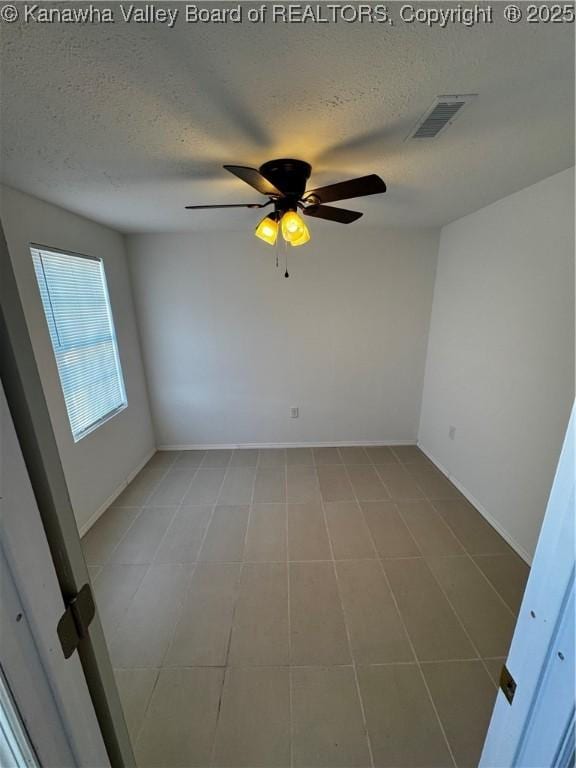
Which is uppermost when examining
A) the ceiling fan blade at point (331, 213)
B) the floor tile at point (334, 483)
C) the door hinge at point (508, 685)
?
the ceiling fan blade at point (331, 213)

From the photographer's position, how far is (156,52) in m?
0.87

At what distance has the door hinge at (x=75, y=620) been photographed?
0.55m

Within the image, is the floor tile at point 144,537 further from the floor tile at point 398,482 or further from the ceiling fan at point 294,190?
the ceiling fan at point 294,190

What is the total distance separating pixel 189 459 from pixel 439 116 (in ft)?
11.1

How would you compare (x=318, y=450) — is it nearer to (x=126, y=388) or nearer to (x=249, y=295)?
(x=249, y=295)

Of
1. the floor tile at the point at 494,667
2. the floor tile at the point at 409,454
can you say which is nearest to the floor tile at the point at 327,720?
the floor tile at the point at 494,667

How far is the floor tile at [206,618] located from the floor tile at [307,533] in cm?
43

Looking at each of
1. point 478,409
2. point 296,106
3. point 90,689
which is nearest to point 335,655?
point 90,689

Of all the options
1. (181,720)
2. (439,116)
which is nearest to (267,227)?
(439,116)

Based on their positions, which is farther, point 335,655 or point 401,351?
point 401,351

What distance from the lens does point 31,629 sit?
48cm

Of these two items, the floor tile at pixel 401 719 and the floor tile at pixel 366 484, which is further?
the floor tile at pixel 366 484

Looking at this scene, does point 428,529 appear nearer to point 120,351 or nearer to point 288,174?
point 288,174

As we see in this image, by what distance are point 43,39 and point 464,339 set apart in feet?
9.63
